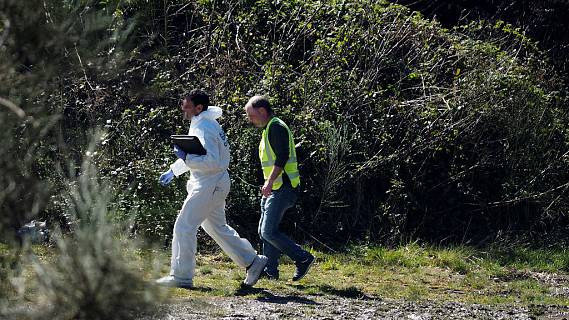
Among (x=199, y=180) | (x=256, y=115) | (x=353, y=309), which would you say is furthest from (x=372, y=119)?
(x=353, y=309)

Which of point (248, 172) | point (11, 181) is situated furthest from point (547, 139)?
point (11, 181)

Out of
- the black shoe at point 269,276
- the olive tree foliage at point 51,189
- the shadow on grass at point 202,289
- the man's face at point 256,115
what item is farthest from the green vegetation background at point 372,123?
the olive tree foliage at point 51,189

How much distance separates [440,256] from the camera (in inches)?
489

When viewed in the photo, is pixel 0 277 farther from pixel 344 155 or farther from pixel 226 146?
pixel 344 155

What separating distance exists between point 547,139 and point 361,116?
8.05 ft

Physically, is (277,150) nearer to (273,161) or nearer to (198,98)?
(273,161)

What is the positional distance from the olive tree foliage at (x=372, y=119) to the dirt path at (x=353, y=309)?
3.38 meters

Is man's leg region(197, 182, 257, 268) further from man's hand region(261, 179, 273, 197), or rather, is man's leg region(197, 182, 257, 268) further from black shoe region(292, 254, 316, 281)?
black shoe region(292, 254, 316, 281)

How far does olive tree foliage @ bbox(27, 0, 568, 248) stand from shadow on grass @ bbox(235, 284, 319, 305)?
10.0 ft

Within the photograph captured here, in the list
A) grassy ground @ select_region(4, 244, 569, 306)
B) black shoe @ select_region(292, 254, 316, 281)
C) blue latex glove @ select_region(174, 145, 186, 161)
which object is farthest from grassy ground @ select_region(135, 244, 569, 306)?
blue latex glove @ select_region(174, 145, 186, 161)

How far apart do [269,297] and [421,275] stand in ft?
8.96

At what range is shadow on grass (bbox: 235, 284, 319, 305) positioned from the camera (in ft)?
30.9

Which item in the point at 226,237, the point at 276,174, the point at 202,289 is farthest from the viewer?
the point at 226,237

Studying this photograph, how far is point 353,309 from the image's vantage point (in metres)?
9.24
